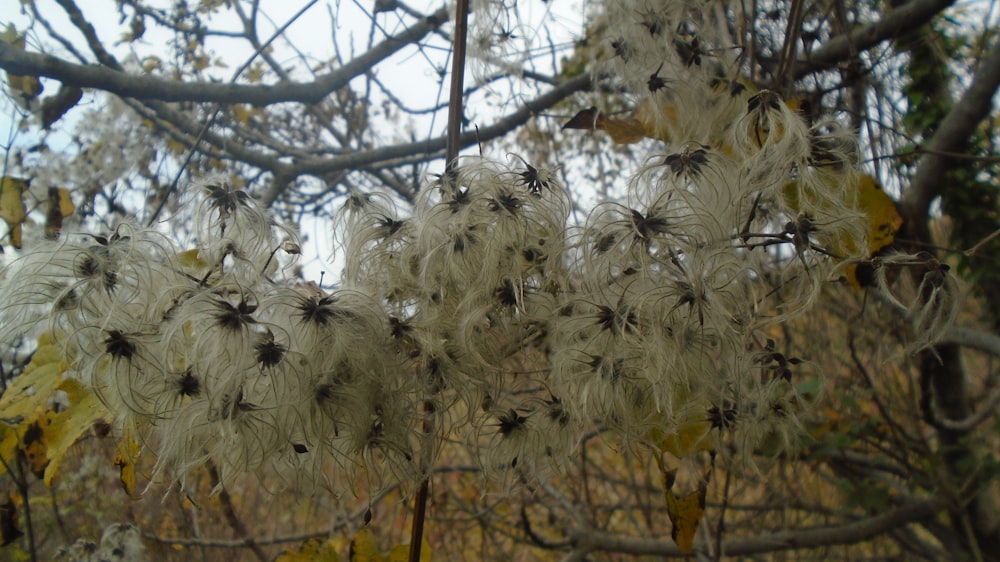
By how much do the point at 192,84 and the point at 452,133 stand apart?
101 centimetres

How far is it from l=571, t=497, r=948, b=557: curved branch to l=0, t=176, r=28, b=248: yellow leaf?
1.81 metres

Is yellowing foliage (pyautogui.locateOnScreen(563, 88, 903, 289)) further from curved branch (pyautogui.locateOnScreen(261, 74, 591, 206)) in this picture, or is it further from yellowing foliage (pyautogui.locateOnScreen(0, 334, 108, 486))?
yellowing foliage (pyautogui.locateOnScreen(0, 334, 108, 486))

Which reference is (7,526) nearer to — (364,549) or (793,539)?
(364,549)

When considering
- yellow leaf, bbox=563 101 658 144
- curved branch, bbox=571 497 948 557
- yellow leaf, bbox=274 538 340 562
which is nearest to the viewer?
yellow leaf, bbox=274 538 340 562

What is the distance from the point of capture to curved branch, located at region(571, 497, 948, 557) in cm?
208

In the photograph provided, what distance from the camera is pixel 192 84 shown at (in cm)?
170

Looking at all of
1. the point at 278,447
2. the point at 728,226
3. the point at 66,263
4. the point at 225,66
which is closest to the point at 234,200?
the point at 66,263

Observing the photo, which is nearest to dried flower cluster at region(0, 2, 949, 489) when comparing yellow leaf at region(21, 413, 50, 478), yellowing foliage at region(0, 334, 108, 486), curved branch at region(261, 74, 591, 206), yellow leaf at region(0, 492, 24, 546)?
yellowing foliage at region(0, 334, 108, 486)

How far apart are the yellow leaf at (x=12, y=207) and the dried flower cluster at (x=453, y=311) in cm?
77

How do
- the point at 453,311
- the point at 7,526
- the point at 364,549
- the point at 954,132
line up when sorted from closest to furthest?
the point at 453,311 < the point at 364,549 < the point at 7,526 < the point at 954,132

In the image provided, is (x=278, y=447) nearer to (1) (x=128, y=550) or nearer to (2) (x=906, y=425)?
(1) (x=128, y=550)

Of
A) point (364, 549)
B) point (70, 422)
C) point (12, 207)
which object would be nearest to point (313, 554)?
point (364, 549)

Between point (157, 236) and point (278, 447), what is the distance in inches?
14.5

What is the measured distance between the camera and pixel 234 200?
1.00 meters
